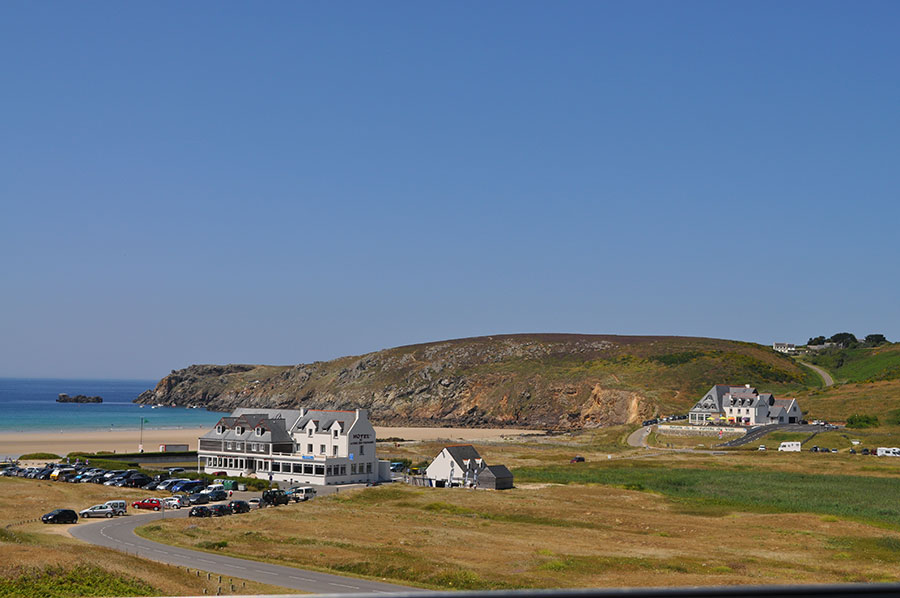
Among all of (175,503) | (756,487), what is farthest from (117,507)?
(756,487)

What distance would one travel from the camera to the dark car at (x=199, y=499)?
237 feet

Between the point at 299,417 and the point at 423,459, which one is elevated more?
the point at 299,417

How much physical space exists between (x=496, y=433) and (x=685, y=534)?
124m

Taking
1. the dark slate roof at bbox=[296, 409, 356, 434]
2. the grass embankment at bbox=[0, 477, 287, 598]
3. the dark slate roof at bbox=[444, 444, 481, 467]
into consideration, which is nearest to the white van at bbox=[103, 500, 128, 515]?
the grass embankment at bbox=[0, 477, 287, 598]

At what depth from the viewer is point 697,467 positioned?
4043 inches

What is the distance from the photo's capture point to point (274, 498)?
73875mm

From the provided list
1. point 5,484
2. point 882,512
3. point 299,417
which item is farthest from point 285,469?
point 882,512

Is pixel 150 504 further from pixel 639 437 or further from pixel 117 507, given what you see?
pixel 639 437

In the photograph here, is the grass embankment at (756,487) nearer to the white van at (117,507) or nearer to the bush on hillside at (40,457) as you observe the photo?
the white van at (117,507)

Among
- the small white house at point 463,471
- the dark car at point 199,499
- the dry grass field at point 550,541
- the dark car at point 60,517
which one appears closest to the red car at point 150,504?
the dark car at point 199,499

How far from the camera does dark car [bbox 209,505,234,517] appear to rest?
66.1 metres

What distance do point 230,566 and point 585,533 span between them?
25160 millimetres

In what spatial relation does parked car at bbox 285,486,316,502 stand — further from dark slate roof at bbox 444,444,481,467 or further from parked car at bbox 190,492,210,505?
dark slate roof at bbox 444,444,481,467

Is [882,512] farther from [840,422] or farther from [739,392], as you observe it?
[739,392]
